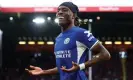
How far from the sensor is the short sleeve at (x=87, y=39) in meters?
3.42

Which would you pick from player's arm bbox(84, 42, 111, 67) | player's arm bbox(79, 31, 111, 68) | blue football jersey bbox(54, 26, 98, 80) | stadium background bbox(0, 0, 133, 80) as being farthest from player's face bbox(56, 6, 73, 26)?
stadium background bbox(0, 0, 133, 80)

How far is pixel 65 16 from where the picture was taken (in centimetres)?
354

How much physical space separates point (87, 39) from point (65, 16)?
29cm

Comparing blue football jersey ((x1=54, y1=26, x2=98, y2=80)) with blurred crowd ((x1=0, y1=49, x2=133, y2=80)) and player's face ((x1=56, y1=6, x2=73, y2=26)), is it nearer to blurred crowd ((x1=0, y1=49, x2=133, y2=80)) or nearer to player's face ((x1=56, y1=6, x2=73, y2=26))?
player's face ((x1=56, y1=6, x2=73, y2=26))

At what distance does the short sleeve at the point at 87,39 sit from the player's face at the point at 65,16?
161 mm

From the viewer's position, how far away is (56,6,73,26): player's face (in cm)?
354

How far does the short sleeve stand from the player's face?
16cm

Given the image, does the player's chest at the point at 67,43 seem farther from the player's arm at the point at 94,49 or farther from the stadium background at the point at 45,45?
the stadium background at the point at 45,45

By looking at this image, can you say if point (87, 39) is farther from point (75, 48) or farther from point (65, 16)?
point (65, 16)

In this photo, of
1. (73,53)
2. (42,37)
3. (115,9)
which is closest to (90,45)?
(73,53)

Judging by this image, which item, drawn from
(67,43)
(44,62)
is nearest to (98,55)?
(67,43)

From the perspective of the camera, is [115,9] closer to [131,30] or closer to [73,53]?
[131,30]

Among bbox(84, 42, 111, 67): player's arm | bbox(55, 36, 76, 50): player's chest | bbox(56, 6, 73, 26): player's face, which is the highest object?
bbox(56, 6, 73, 26): player's face

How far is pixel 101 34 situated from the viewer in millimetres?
12562
